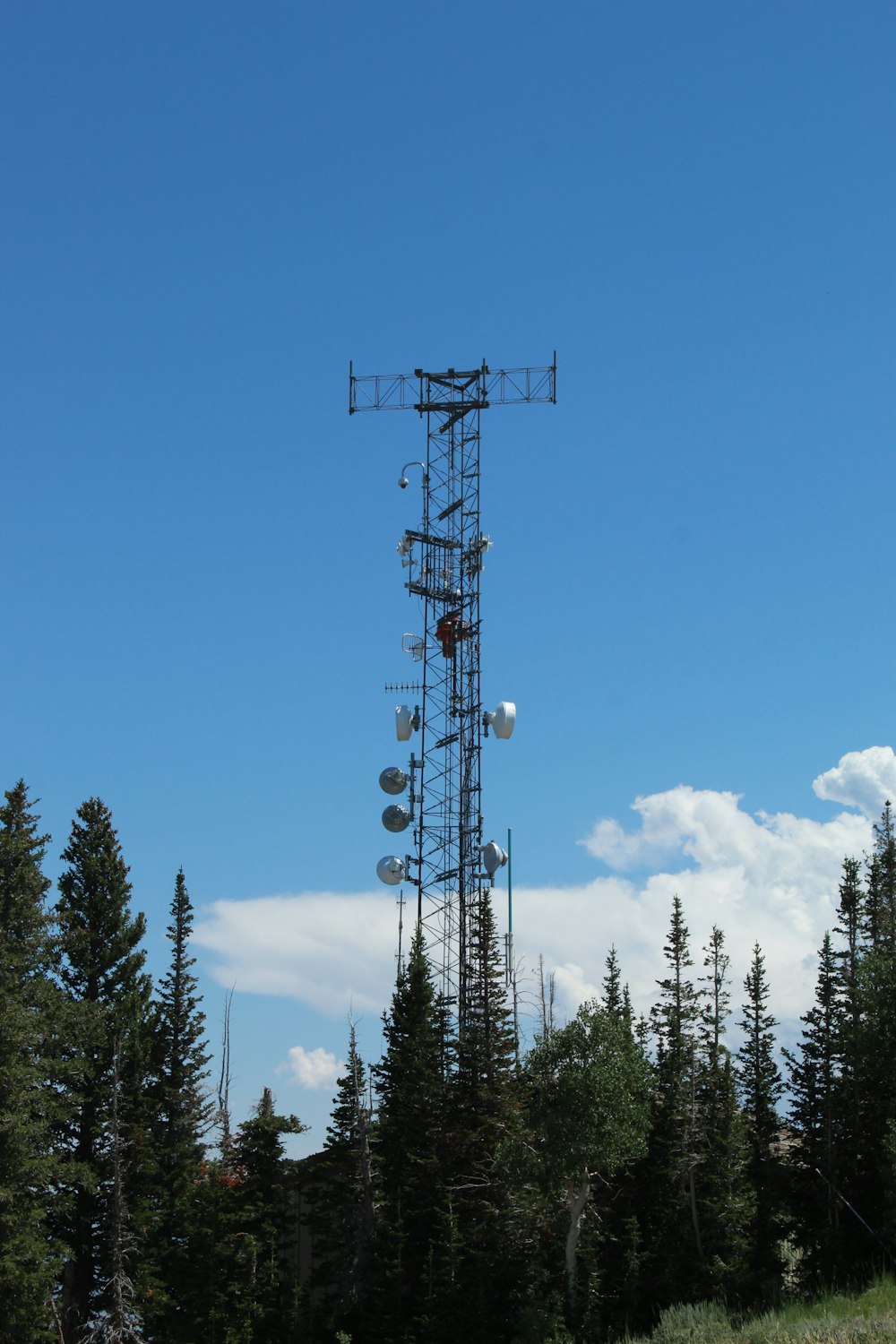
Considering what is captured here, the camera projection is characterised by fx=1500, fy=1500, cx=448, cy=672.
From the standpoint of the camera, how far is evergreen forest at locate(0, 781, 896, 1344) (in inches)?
1710

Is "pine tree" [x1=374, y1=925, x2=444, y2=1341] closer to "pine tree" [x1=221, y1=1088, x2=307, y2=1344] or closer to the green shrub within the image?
"pine tree" [x1=221, y1=1088, x2=307, y2=1344]

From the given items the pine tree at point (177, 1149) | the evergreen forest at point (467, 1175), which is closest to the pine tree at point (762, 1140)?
the evergreen forest at point (467, 1175)

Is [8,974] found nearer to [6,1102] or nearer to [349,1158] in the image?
[6,1102]

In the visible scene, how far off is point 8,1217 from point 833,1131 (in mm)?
25240

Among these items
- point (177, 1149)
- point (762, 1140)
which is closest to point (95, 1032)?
point (177, 1149)

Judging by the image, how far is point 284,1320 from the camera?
4769 cm

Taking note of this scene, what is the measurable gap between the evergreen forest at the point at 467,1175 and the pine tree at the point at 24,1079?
95 mm

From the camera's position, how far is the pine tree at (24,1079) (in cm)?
4519

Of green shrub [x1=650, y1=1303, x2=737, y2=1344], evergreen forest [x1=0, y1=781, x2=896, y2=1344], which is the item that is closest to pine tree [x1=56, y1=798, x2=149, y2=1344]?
evergreen forest [x1=0, y1=781, x2=896, y2=1344]

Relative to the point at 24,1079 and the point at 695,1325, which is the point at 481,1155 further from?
the point at 24,1079

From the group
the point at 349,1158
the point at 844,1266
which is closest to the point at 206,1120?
the point at 349,1158

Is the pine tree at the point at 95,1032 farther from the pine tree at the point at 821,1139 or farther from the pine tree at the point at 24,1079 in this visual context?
the pine tree at the point at 821,1139

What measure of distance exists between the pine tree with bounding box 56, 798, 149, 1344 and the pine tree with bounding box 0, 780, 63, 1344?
130 cm

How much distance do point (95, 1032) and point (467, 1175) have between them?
14498mm
